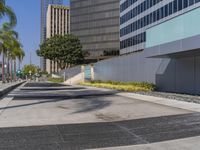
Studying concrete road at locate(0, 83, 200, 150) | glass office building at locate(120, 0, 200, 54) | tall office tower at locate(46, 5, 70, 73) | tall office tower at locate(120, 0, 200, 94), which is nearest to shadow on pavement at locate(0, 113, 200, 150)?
concrete road at locate(0, 83, 200, 150)

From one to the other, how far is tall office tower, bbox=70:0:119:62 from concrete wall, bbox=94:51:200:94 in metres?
82.6

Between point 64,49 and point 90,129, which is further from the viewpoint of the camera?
point 64,49

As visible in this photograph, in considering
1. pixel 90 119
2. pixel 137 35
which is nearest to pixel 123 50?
pixel 137 35

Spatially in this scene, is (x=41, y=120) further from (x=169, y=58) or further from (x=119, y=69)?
(x=119, y=69)

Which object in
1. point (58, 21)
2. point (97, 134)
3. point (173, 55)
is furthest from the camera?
point (58, 21)

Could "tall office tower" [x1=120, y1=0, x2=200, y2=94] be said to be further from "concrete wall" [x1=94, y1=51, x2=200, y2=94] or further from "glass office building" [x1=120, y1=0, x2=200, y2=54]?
"glass office building" [x1=120, y1=0, x2=200, y2=54]

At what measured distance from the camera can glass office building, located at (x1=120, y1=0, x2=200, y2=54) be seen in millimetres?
59162

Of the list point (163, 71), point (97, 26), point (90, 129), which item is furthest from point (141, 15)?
point (90, 129)

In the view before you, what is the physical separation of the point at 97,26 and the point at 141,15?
56.3 m

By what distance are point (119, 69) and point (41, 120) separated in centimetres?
3156

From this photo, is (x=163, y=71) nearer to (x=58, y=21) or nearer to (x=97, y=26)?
(x=97, y=26)

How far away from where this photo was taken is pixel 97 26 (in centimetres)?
13262

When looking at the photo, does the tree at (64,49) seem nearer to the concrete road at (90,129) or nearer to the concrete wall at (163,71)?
the concrete wall at (163,71)

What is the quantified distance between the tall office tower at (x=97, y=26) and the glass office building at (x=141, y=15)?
113ft
